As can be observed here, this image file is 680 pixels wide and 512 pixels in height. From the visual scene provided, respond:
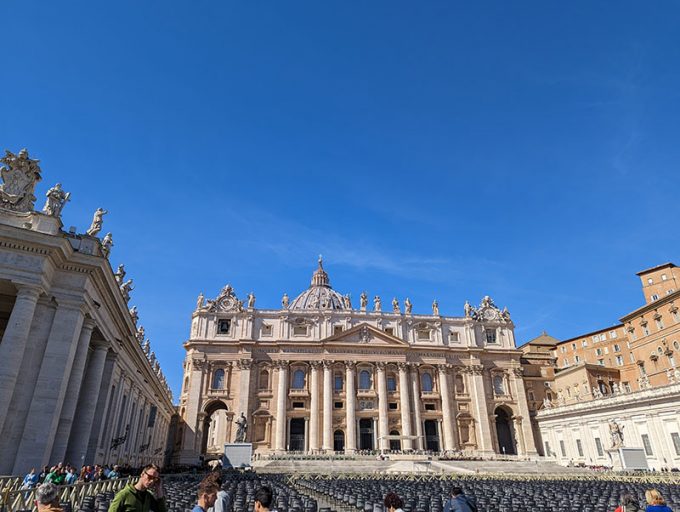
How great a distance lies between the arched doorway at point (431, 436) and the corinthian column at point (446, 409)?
1.53m

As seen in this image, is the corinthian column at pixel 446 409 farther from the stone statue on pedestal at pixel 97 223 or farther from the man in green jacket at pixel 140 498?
the man in green jacket at pixel 140 498

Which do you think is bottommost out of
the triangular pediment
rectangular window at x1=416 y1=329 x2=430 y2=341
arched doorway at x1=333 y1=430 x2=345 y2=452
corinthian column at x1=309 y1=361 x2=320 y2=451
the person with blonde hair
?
the person with blonde hair

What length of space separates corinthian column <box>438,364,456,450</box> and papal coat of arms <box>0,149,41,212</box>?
52.2 meters

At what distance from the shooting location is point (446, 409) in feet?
193

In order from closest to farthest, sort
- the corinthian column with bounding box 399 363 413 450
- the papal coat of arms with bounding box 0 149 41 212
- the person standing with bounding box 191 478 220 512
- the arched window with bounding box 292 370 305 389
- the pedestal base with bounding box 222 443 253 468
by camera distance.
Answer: the person standing with bounding box 191 478 220 512 → the papal coat of arms with bounding box 0 149 41 212 → the pedestal base with bounding box 222 443 253 468 → the corinthian column with bounding box 399 363 413 450 → the arched window with bounding box 292 370 305 389

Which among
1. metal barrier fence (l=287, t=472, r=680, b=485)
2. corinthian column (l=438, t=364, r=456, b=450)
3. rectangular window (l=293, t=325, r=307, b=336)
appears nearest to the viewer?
metal barrier fence (l=287, t=472, r=680, b=485)

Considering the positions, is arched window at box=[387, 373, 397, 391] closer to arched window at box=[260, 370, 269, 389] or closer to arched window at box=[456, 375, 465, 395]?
arched window at box=[456, 375, 465, 395]

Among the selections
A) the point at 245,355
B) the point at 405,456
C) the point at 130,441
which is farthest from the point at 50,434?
the point at 245,355

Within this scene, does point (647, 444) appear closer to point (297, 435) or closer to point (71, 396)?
point (297, 435)

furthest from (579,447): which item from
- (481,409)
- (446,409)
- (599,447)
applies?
(446,409)

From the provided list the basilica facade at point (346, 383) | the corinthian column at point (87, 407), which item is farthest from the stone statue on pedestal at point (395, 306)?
the corinthian column at point (87, 407)

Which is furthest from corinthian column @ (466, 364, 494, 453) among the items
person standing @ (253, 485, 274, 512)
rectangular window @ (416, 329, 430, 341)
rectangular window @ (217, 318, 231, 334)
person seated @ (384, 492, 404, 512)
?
person standing @ (253, 485, 274, 512)

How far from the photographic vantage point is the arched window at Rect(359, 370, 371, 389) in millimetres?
59344

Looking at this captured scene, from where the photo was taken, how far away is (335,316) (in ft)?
203
